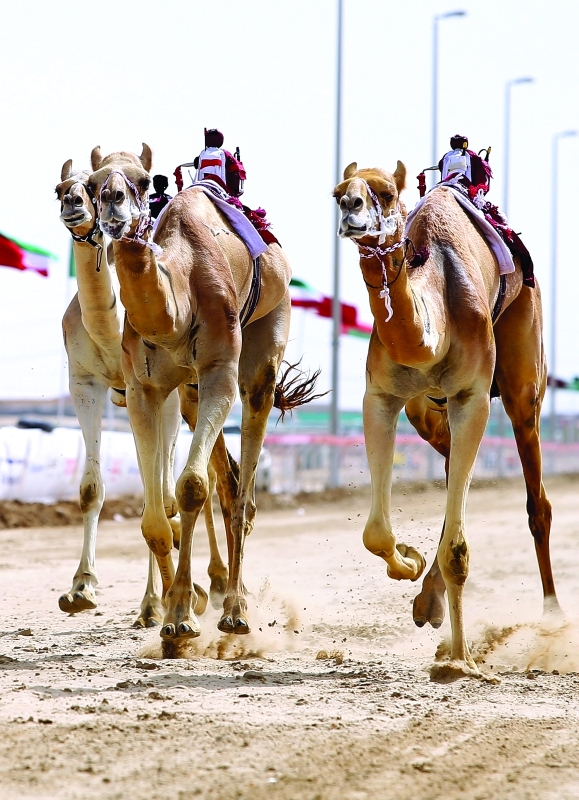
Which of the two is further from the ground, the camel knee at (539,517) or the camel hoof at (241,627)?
the camel knee at (539,517)

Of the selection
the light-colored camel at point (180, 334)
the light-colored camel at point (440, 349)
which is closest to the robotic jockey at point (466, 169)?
the light-colored camel at point (440, 349)

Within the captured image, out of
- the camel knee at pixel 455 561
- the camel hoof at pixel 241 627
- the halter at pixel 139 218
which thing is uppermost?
the halter at pixel 139 218

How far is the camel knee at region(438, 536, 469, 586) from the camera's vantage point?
6.73 meters

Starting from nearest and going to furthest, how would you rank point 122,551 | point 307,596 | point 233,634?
1. point 233,634
2. point 307,596
3. point 122,551

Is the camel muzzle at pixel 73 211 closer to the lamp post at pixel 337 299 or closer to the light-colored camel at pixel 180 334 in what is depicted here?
the light-colored camel at pixel 180 334

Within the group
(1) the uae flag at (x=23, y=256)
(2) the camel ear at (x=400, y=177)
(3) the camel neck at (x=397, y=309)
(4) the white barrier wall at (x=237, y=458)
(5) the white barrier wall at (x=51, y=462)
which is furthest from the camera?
(1) the uae flag at (x=23, y=256)

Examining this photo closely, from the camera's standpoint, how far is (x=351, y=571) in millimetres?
11977

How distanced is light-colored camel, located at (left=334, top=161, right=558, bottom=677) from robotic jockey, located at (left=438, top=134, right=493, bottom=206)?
0.41 meters

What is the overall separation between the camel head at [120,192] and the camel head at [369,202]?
39.8 inches

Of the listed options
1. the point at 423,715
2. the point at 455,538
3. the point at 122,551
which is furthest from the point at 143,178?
the point at 122,551

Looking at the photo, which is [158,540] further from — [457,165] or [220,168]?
[457,165]

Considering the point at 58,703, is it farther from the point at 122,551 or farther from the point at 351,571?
the point at 122,551

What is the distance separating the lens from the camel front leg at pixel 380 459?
23.2ft

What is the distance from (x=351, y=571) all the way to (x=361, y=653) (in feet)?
14.0
